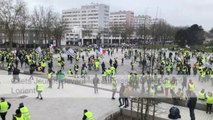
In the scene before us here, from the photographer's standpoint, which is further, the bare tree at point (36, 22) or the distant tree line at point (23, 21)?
the bare tree at point (36, 22)

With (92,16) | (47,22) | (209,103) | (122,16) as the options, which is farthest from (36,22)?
(122,16)

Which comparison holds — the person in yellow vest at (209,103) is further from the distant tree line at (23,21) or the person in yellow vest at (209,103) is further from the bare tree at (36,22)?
the bare tree at (36,22)

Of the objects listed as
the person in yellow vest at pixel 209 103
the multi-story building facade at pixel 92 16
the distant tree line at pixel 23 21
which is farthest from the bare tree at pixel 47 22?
the multi-story building facade at pixel 92 16

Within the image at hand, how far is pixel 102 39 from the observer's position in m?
121

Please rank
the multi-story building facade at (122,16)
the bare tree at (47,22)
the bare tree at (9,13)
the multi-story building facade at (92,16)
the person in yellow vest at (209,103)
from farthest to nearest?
the multi-story building facade at (122,16), the multi-story building facade at (92,16), the bare tree at (47,22), the bare tree at (9,13), the person in yellow vest at (209,103)

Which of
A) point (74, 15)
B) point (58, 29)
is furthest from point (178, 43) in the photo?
point (74, 15)

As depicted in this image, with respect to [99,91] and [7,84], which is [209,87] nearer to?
[99,91]

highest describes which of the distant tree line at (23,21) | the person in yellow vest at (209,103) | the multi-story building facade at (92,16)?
the multi-story building facade at (92,16)

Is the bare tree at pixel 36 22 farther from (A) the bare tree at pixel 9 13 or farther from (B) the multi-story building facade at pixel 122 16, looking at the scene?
(B) the multi-story building facade at pixel 122 16

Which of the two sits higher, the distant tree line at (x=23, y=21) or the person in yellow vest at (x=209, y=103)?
the distant tree line at (x=23, y=21)

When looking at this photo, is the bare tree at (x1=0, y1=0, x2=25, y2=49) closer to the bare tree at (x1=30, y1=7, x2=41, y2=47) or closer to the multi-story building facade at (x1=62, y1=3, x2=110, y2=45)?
the bare tree at (x1=30, y1=7, x2=41, y2=47)

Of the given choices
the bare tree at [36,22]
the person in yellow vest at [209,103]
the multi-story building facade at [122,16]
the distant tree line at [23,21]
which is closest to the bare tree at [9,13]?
the distant tree line at [23,21]

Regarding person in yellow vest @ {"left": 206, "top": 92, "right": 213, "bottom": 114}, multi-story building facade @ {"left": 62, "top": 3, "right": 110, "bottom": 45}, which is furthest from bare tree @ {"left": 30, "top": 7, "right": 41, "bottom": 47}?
multi-story building facade @ {"left": 62, "top": 3, "right": 110, "bottom": 45}

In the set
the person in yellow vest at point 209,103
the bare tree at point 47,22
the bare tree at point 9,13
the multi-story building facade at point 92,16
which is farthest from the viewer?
the multi-story building facade at point 92,16
